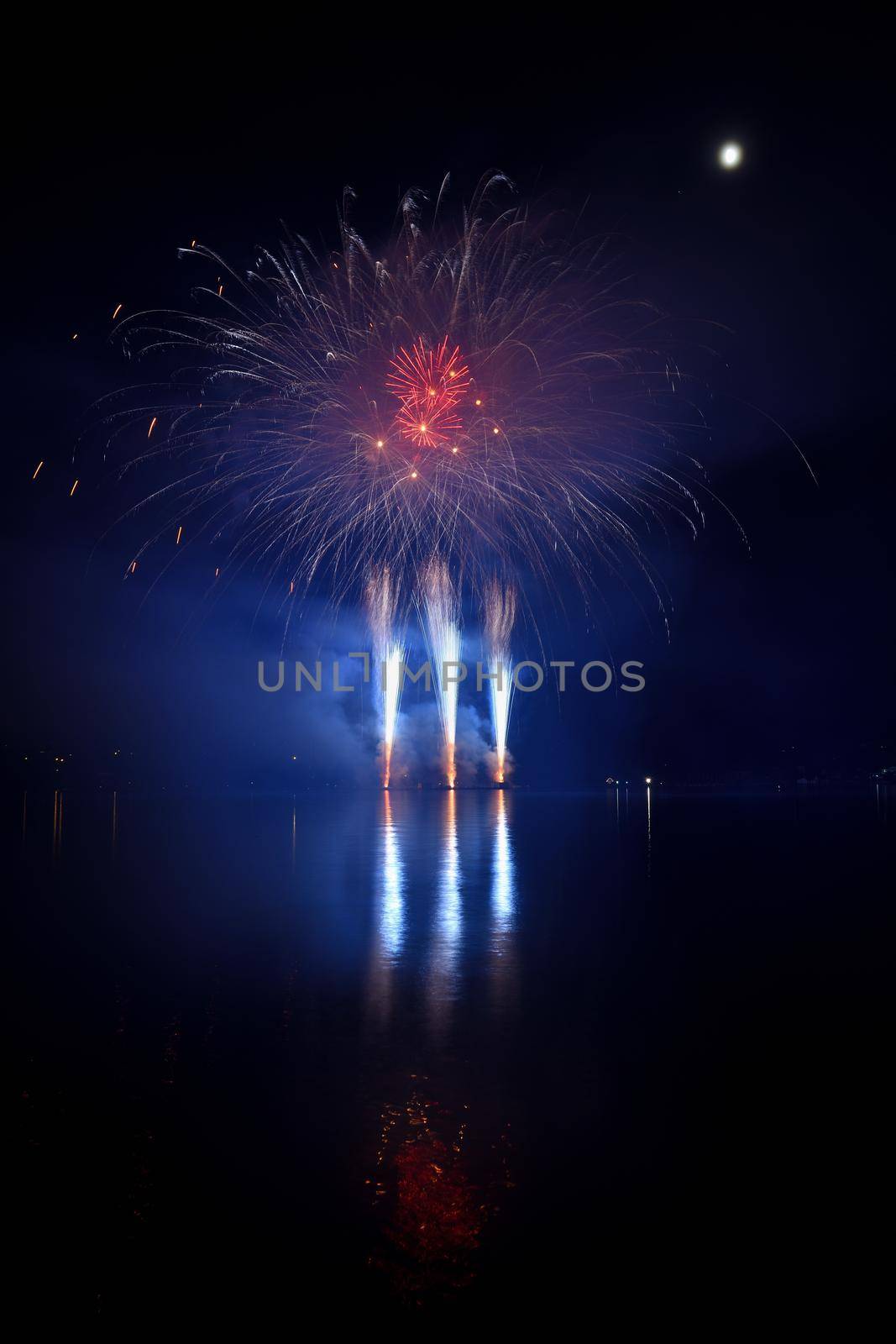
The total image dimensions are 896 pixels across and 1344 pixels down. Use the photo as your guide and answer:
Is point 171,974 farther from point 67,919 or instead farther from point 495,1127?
point 495,1127

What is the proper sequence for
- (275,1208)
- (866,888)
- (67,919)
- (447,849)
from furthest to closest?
(447,849)
(866,888)
(67,919)
(275,1208)

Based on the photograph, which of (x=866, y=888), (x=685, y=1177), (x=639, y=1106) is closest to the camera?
(x=685, y=1177)

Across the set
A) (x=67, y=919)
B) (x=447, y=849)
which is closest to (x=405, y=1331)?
(x=67, y=919)

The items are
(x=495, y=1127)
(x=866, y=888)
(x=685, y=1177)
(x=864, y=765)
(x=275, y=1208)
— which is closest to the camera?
(x=275, y=1208)

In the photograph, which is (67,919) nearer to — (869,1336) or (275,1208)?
(275,1208)

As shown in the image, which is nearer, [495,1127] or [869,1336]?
[869,1336]

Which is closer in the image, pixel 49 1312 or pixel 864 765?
pixel 49 1312

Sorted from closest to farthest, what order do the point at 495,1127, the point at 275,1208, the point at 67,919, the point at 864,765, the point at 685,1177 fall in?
the point at 275,1208 < the point at 685,1177 < the point at 495,1127 < the point at 67,919 < the point at 864,765

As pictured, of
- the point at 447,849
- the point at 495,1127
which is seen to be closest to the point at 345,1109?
the point at 495,1127
